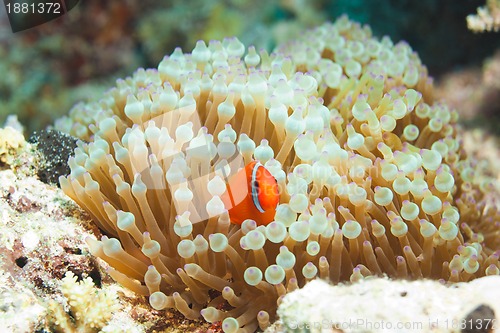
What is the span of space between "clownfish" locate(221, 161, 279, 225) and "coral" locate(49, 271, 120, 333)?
60 cm

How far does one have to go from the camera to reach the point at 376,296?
4.74ft

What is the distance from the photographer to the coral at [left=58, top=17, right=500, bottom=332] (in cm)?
176

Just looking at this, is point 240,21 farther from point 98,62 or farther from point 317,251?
point 317,251

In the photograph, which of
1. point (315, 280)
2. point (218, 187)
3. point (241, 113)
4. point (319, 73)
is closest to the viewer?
point (315, 280)

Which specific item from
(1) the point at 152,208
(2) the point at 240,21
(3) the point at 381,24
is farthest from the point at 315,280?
(2) the point at 240,21

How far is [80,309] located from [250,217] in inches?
28.7

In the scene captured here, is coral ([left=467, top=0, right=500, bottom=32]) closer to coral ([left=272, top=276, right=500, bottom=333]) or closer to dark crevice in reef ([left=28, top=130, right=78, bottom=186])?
coral ([left=272, top=276, right=500, bottom=333])

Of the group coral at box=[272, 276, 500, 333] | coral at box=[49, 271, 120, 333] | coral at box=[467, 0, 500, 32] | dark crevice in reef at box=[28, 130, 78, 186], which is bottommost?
coral at box=[49, 271, 120, 333]

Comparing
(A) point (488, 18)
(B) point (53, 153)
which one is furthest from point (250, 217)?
(A) point (488, 18)

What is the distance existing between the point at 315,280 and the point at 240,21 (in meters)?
4.58

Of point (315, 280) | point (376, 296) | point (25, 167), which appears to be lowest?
point (25, 167)

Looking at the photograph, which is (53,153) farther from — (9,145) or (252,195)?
(252,195)

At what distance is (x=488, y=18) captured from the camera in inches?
140

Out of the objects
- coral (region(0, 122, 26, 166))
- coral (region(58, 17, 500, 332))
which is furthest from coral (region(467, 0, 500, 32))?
coral (region(0, 122, 26, 166))
